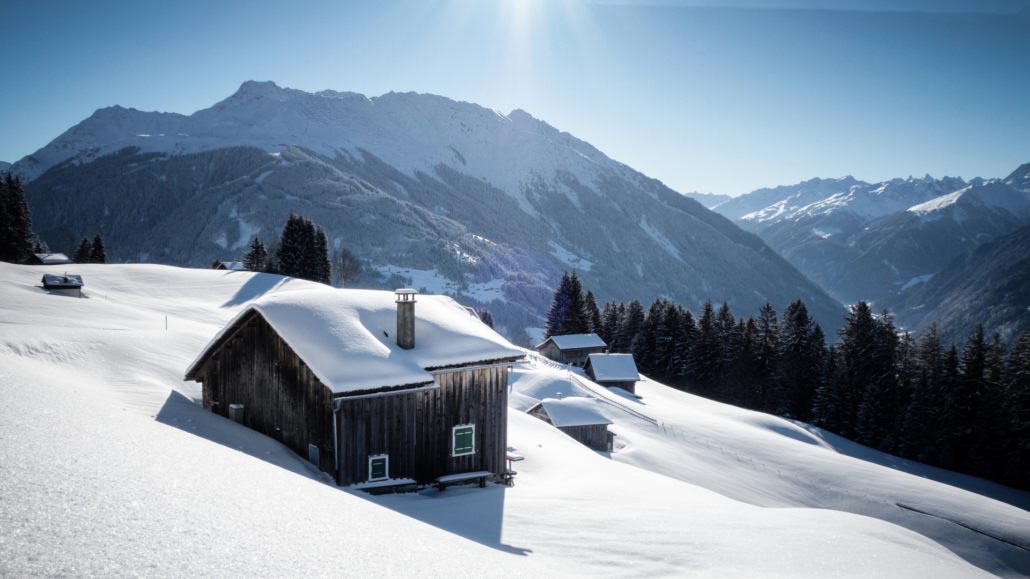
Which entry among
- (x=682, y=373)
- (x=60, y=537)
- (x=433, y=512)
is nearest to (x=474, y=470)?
(x=433, y=512)

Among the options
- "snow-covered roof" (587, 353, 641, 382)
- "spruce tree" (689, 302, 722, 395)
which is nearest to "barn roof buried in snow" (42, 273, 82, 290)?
"snow-covered roof" (587, 353, 641, 382)

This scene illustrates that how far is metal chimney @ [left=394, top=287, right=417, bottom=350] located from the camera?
17.5 m

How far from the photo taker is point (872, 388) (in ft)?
178

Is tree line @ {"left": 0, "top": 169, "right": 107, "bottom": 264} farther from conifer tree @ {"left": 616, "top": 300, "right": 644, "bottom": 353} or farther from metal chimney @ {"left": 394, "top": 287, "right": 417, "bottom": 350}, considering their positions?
conifer tree @ {"left": 616, "top": 300, "right": 644, "bottom": 353}

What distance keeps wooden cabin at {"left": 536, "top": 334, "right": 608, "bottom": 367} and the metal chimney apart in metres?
47.4

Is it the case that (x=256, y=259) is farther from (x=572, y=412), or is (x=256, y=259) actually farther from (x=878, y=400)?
(x=878, y=400)

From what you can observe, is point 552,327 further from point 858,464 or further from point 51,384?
point 51,384

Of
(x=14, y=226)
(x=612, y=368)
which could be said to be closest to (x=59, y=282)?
(x=14, y=226)

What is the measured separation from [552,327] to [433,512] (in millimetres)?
63833

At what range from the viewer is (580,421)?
3603 cm

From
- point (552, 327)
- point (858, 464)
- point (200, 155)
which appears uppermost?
point (200, 155)

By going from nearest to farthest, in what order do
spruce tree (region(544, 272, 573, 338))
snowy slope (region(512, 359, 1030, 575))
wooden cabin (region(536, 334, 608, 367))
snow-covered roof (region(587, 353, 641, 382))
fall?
snowy slope (region(512, 359, 1030, 575)) → snow-covered roof (region(587, 353, 641, 382)) → wooden cabin (region(536, 334, 608, 367)) → spruce tree (region(544, 272, 573, 338))

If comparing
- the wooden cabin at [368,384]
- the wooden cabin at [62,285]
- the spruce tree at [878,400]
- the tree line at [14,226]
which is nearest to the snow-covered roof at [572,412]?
the wooden cabin at [368,384]

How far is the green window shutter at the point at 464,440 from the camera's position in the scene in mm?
18188
